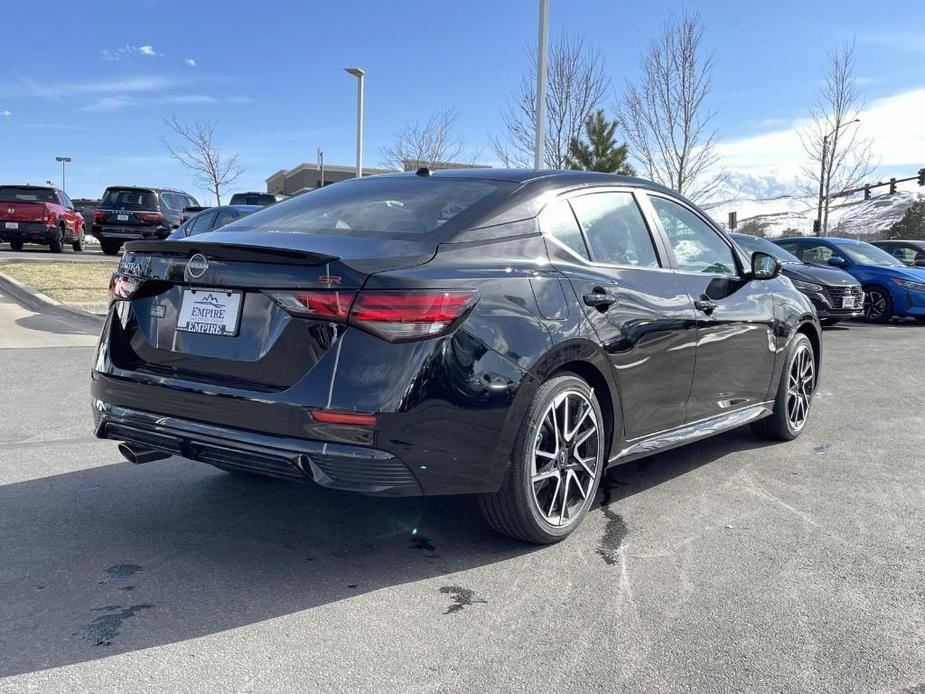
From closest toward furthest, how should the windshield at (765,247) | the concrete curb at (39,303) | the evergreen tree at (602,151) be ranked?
the concrete curb at (39,303), the windshield at (765,247), the evergreen tree at (602,151)

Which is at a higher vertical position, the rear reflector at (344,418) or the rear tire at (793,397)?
the rear reflector at (344,418)

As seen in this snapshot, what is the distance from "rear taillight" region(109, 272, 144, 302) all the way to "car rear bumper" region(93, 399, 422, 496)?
64 centimetres

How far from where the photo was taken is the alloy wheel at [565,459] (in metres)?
3.59

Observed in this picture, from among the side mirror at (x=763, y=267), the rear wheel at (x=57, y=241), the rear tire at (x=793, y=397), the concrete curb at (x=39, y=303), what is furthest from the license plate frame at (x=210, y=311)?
the rear wheel at (x=57, y=241)

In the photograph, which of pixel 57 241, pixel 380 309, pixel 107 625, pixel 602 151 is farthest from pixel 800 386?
pixel 602 151

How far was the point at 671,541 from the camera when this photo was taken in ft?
12.5

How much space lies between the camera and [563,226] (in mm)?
3895

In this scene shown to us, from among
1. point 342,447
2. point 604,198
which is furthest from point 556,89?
point 342,447

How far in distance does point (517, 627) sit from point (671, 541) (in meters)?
1.14

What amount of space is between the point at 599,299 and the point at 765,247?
1058 centimetres

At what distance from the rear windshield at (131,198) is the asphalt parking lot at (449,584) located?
17424mm

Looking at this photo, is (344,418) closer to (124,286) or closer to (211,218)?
(124,286)

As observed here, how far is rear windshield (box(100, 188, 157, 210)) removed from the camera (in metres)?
21.4

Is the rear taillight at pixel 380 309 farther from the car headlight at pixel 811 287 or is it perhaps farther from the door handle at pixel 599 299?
the car headlight at pixel 811 287
